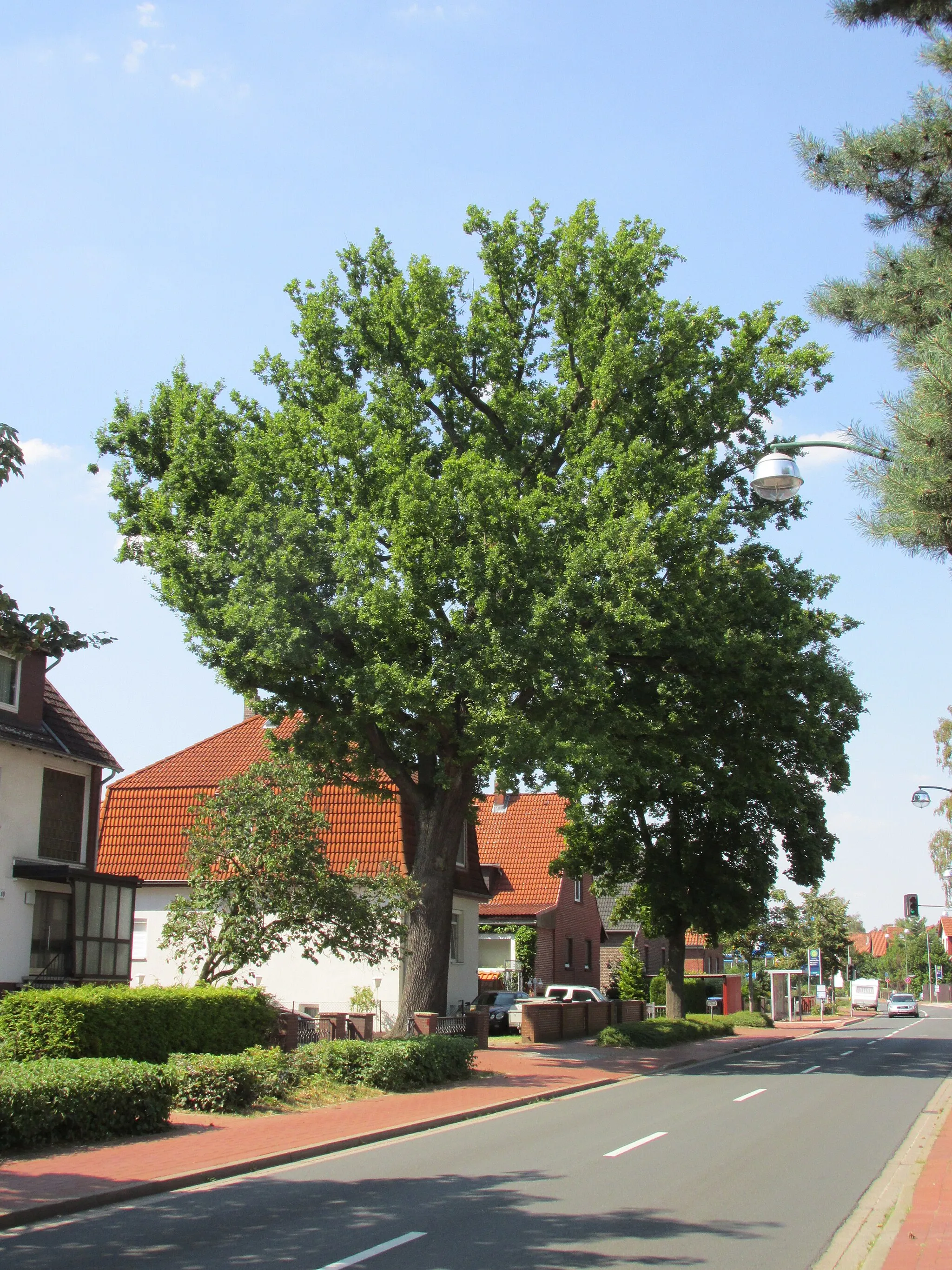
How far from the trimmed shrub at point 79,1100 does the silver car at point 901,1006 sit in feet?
210

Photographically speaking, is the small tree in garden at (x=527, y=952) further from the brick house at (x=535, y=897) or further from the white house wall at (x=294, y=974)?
the white house wall at (x=294, y=974)

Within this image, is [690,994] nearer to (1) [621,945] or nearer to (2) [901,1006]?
(1) [621,945]

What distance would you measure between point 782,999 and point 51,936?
40697 mm

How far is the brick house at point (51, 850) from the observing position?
23344mm

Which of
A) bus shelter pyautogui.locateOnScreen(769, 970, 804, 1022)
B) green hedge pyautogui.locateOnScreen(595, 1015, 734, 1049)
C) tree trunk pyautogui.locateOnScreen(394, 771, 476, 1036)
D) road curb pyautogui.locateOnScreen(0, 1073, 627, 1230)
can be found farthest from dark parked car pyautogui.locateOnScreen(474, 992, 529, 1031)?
bus shelter pyautogui.locateOnScreen(769, 970, 804, 1022)

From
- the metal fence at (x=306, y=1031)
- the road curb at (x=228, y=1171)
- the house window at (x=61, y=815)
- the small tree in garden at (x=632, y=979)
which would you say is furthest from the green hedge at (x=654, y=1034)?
the house window at (x=61, y=815)

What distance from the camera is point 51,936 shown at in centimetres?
2436

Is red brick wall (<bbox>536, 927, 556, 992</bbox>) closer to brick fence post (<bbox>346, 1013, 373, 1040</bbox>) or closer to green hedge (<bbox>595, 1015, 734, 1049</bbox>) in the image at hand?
→ green hedge (<bbox>595, 1015, 734, 1049</bbox>)

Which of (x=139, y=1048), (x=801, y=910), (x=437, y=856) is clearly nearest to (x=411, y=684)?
(x=437, y=856)

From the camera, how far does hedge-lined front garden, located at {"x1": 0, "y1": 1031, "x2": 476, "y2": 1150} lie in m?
11.7

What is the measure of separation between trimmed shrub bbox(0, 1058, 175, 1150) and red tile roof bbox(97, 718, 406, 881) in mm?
16279

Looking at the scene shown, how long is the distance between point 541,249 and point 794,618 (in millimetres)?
9099

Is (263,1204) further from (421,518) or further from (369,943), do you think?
(421,518)

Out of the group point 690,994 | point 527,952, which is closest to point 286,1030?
point 527,952
